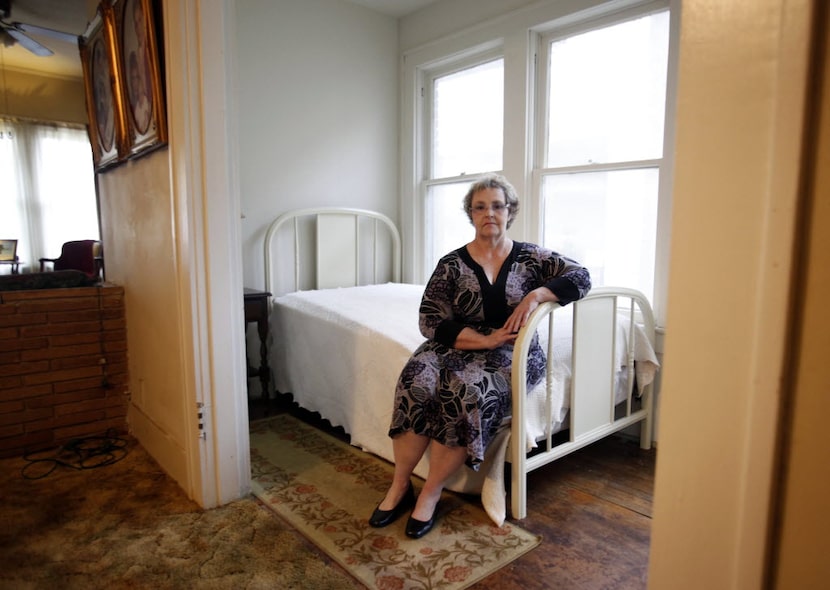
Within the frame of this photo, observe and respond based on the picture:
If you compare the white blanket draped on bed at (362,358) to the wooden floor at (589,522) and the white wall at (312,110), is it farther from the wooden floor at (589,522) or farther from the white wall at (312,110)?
the white wall at (312,110)

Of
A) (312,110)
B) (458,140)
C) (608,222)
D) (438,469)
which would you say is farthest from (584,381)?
(312,110)

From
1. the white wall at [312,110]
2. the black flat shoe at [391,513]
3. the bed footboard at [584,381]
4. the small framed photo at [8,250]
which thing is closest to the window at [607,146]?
the bed footboard at [584,381]

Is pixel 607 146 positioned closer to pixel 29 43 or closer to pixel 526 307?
pixel 526 307

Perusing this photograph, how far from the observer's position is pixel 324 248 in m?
3.44

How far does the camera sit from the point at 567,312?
236cm

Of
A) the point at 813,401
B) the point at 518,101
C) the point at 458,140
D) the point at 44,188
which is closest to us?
the point at 813,401

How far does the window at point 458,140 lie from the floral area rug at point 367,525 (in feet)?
5.77

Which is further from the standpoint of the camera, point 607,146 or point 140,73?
point 607,146

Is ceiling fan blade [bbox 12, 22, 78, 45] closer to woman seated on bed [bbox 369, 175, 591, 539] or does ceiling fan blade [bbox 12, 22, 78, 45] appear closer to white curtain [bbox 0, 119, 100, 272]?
white curtain [bbox 0, 119, 100, 272]

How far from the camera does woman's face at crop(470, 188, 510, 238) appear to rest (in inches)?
77.2

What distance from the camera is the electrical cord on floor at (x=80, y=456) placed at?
7.18ft

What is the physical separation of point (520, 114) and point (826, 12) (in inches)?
108

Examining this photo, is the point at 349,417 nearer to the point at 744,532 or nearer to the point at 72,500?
the point at 72,500

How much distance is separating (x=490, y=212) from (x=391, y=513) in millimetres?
1133
